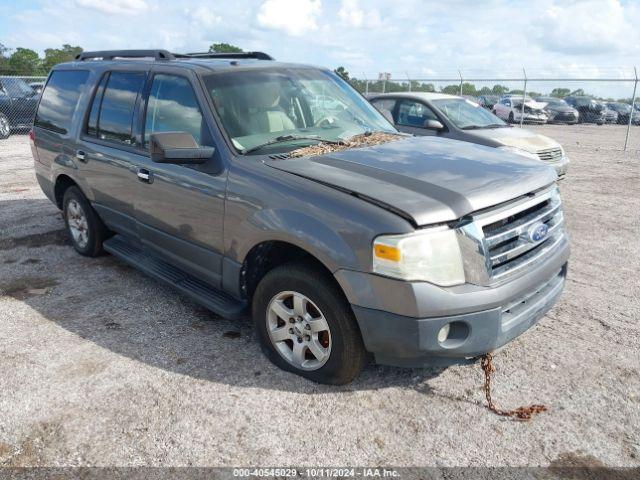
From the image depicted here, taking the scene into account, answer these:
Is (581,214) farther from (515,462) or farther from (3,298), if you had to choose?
(3,298)

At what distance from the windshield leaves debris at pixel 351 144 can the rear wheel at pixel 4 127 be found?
15.1m

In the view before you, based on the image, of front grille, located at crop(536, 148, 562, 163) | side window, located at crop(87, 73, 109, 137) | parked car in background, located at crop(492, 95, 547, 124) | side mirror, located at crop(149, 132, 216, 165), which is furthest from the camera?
parked car in background, located at crop(492, 95, 547, 124)

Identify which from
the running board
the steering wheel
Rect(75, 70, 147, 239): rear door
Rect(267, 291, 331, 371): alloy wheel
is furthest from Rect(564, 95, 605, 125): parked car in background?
Rect(267, 291, 331, 371): alloy wheel

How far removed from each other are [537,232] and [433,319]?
0.96 meters

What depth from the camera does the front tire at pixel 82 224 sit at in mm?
5262

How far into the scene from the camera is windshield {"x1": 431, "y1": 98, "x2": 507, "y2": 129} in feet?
29.0

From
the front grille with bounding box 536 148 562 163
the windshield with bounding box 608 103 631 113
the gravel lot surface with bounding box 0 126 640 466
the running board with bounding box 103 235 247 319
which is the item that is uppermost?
the windshield with bounding box 608 103 631 113

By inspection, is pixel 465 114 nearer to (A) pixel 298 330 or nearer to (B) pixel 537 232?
(B) pixel 537 232

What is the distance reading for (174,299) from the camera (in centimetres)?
451

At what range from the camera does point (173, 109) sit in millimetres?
3922

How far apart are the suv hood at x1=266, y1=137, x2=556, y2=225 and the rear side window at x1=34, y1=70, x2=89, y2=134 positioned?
9.65 feet

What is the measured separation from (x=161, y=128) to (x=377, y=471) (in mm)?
2876

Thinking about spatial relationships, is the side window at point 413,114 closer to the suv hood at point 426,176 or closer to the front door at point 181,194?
the suv hood at point 426,176

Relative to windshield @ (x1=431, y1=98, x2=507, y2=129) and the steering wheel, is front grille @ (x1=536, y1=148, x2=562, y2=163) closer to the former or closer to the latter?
windshield @ (x1=431, y1=98, x2=507, y2=129)
